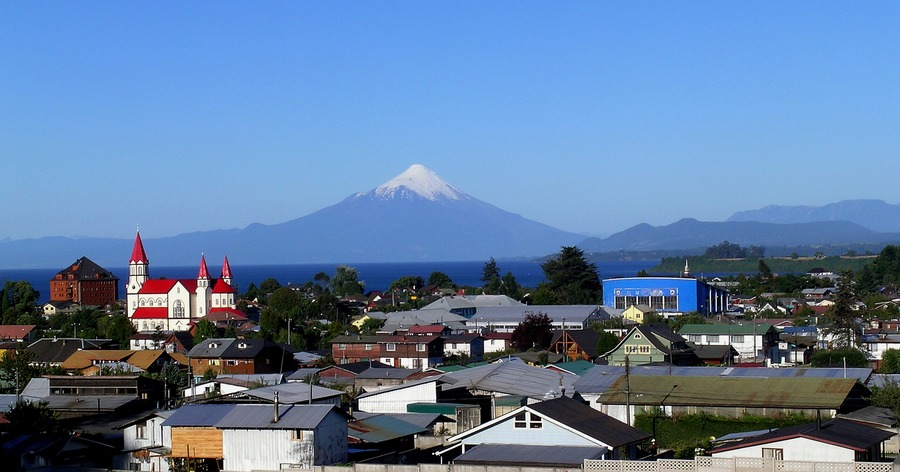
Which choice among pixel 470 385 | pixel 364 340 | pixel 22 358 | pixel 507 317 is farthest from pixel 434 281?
pixel 470 385

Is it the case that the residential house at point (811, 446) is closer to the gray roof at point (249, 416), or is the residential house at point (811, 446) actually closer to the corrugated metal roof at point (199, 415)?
the gray roof at point (249, 416)

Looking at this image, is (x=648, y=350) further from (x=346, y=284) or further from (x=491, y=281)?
(x=346, y=284)

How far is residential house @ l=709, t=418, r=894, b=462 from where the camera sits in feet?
57.6

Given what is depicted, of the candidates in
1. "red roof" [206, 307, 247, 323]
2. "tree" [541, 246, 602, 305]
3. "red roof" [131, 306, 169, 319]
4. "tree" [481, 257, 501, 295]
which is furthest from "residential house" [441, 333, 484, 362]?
"tree" [481, 257, 501, 295]

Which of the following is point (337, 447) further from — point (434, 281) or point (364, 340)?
point (434, 281)

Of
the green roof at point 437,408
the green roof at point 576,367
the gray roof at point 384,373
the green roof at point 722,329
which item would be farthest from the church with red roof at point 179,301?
the green roof at point 437,408

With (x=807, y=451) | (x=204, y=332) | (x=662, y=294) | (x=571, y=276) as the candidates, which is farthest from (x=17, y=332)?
(x=807, y=451)

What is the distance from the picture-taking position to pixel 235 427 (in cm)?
1970

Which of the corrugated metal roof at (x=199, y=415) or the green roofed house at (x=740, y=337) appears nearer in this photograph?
the corrugated metal roof at (x=199, y=415)

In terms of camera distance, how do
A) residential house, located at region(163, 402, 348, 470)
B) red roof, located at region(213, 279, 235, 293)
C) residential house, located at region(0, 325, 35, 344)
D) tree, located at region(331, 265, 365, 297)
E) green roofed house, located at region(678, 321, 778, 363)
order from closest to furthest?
residential house, located at region(163, 402, 348, 470), green roofed house, located at region(678, 321, 778, 363), residential house, located at region(0, 325, 35, 344), red roof, located at region(213, 279, 235, 293), tree, located at region(331, 265, 365, 297)

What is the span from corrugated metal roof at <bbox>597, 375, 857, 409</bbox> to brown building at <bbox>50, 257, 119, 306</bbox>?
80394 millimetres

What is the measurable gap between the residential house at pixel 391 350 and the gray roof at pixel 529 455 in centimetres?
2363

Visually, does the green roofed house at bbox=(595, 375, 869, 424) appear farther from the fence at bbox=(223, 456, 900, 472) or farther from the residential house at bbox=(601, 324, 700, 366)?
the residential house at bbox=(601, 324, 700, 366)

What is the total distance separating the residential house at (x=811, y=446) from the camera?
17.5 meters
